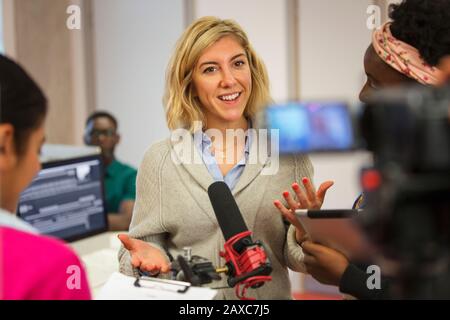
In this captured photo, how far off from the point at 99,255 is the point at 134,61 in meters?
0.61

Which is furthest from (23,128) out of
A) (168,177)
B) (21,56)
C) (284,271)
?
(21,56)

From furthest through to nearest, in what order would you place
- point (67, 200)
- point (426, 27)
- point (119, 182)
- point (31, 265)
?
1. point (119, 182)
2. point (67, 200)
3. point (426, 27)
4. point (31, 265)

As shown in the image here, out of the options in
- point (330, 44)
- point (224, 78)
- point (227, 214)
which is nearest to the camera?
point (227, 214)

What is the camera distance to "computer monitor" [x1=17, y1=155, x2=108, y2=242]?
1673mm

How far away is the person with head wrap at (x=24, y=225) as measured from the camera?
0.67 meters

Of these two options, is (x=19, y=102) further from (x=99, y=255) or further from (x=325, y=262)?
(x=99, y=255)

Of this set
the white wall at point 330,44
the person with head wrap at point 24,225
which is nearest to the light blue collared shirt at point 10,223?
the person with head wrap at point 24,225

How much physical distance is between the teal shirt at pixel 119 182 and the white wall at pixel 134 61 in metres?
0.06

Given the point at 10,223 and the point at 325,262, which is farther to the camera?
the point at 325,262

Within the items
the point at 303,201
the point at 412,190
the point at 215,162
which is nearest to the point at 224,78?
the point at 215,162

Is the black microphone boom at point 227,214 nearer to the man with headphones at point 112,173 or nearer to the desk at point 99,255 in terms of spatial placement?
the desk at point 99,255

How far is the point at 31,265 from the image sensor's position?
0.67 metres

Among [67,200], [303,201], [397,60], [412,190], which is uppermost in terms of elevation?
[397,60]

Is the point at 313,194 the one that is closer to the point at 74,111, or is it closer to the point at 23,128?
the point at 23,128
